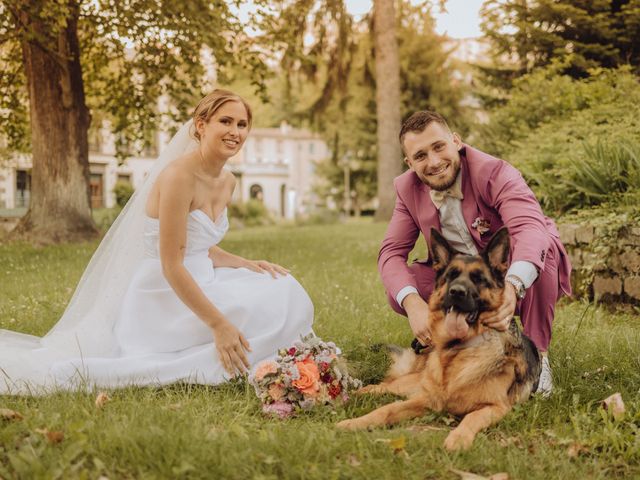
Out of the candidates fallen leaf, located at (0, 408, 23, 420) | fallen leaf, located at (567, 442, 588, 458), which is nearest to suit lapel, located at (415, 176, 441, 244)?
fallen leaf, located at (567, 442, 588, 458)

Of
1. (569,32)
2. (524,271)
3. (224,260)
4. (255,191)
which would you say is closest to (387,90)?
(569,32)

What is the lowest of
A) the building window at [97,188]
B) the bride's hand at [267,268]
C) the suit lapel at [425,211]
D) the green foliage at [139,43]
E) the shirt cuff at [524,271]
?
the building window at [97,188]

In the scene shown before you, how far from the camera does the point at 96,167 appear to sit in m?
48.8

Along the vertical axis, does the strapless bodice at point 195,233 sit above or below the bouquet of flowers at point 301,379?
above

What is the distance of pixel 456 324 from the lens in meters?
3.54

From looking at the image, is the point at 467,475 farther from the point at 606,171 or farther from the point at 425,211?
the point at 606,171

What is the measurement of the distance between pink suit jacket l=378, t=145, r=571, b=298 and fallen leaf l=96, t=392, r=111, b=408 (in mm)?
1881

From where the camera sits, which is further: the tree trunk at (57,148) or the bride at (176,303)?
the tree trunk at (57,148)

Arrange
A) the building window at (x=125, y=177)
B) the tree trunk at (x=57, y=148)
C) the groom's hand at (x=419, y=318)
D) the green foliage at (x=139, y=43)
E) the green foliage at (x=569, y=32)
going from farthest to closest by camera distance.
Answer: the building window at (x=125, y=177), the green foliage at (x=569, y=32), the tree trunk at (x=57, y=148), the green foliage at (x=139, y=43), the groom's hand at (x=419, y=318)

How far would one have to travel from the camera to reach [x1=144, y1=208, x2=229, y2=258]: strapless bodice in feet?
14.2

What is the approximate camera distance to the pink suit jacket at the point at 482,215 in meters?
3.87

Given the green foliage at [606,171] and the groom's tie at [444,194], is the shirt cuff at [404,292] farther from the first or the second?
the green foliage at [606,171]

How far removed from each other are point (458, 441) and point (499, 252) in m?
1.00

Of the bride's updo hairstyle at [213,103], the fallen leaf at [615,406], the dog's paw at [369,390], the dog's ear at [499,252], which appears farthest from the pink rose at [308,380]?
the bride's updo hairstyle at [213,103]
